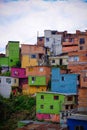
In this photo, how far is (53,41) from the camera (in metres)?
15.5

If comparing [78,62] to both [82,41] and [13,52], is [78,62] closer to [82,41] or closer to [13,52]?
[82,41]

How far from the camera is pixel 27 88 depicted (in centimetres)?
1280

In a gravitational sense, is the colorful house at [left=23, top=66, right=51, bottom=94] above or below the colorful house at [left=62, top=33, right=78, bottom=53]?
below

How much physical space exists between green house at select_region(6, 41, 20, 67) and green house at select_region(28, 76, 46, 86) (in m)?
2.26

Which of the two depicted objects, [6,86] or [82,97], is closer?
[82,97]

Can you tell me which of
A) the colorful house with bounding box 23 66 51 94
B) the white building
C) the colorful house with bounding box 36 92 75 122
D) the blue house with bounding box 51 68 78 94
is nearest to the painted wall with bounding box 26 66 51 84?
the colorful house with bounding box 23 66 51 94

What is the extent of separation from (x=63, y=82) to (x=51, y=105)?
101 centimetres

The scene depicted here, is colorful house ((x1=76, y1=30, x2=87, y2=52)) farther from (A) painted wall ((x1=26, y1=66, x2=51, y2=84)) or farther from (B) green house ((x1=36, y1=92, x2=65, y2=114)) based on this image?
(B) green house ((x1=36, y1=92, x2=65, y2=114))

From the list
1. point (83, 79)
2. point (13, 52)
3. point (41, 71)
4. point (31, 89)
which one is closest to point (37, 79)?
point (41, 71)

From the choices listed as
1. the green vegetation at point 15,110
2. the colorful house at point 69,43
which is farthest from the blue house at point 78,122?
the colorful house at point 69,43

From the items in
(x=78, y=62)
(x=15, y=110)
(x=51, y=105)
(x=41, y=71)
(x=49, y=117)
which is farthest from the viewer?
(x=41, y=71)

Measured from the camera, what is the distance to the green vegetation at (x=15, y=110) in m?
11.0

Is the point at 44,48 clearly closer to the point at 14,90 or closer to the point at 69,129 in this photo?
the point at 14,90

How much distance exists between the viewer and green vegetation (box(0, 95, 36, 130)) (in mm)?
10984
